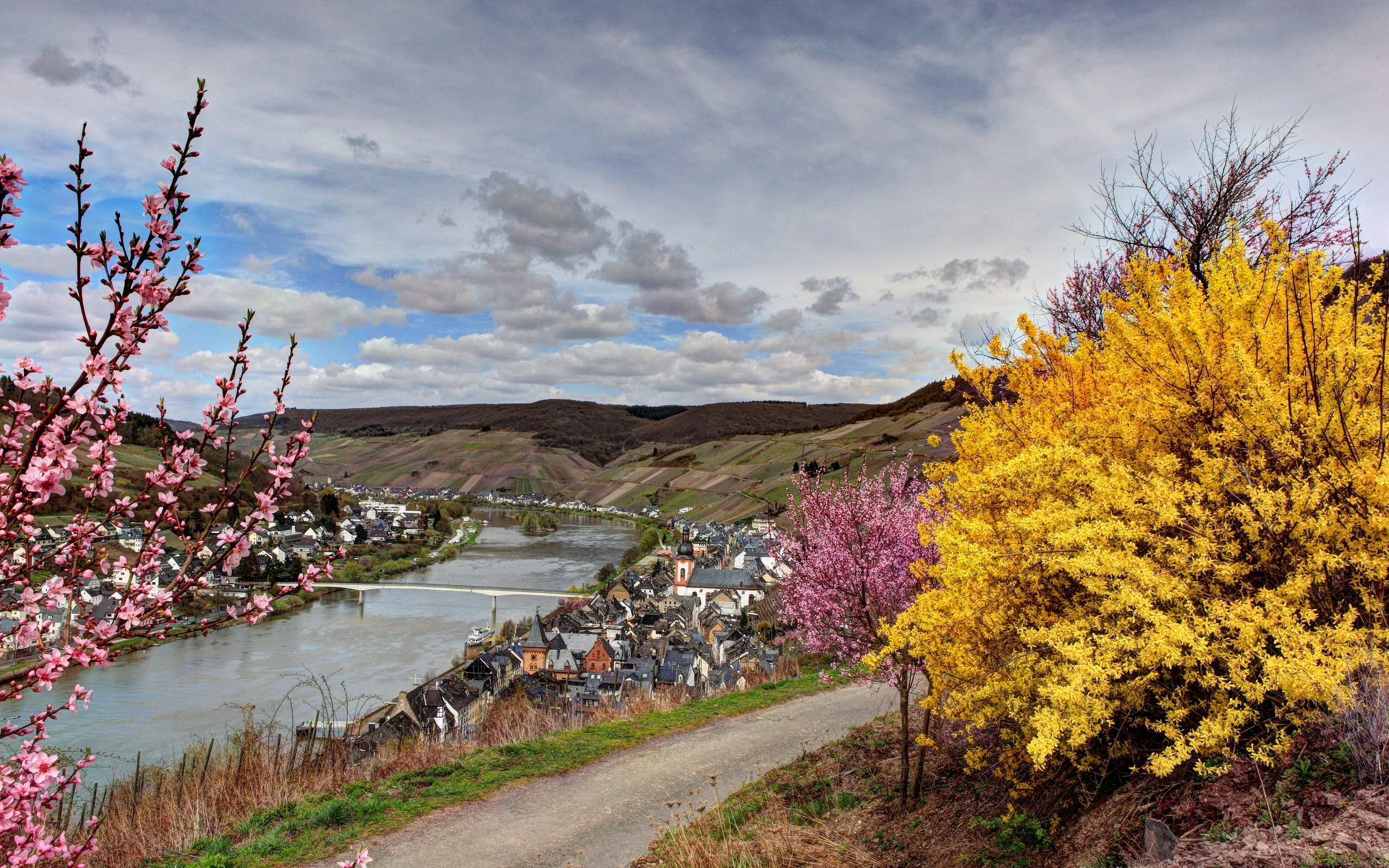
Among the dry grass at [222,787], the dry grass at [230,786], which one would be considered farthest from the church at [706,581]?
the dry grass at [222,787]

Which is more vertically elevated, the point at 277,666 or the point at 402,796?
the point at 402,796

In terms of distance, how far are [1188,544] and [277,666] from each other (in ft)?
136

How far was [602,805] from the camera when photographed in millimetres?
8547

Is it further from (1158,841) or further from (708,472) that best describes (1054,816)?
(708,472)

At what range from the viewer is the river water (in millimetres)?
25828

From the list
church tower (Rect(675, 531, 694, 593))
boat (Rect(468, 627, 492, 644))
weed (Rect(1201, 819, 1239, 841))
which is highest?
weed (Rect(1201, 819, 1239, 841))

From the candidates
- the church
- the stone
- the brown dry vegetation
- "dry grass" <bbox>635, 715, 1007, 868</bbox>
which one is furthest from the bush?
the church

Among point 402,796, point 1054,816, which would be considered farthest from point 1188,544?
point 402,796

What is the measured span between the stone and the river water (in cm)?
1279

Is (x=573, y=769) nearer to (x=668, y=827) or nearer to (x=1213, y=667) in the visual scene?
(x=668, y=827)

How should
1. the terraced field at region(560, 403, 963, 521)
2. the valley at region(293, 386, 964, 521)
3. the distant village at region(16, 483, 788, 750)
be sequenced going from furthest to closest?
1. the valley at region(293, 386, 964, 521)
2. the terraced field at region(560, 403, 963, 521)
3. the distant village at region(16, 483, 788, 750)

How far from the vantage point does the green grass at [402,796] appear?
23.3 feet

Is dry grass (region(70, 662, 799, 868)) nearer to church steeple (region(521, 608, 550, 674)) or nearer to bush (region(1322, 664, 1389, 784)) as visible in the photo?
bush (region(1322, 664, 1389, 784))

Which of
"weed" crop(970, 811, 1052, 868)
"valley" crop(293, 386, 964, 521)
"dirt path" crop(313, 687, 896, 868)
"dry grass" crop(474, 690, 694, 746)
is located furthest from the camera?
"valley" crop(293, 386, 964, 521)
